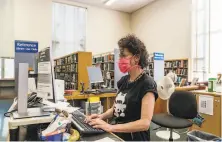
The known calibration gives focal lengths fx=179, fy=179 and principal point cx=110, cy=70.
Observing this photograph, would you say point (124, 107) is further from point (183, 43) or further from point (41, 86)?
point (183, 43)

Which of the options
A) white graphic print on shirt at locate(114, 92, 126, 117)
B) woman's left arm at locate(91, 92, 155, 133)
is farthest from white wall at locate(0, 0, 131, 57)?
woman's left arm at locate(91, 92, 155, 133)

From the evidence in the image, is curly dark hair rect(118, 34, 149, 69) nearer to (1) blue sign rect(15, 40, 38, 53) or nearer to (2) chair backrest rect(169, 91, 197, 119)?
(2) chair backrest rect(169, 91, 197, 119)

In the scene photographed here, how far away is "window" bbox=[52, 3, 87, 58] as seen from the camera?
7168 mm

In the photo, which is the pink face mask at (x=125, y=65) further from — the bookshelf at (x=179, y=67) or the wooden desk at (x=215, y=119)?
the bookshelf at (x=179, y=67)

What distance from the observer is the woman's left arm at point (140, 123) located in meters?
1.10

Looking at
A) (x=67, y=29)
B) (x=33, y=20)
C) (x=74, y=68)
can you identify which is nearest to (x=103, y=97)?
(x=74, y=68)

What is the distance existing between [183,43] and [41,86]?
5866 mm

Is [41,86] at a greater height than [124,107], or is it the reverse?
[41,86]

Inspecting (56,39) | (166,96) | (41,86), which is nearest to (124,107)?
(41,86)

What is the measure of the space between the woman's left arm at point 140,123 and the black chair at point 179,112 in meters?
1.23

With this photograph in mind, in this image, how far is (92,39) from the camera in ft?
25.6

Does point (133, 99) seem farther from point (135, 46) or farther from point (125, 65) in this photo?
point (135, 46)

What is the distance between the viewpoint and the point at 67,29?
732 cm

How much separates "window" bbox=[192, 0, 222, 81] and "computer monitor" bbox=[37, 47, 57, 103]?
5.16m
